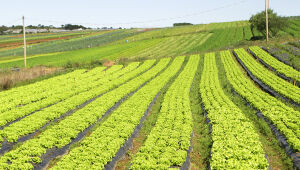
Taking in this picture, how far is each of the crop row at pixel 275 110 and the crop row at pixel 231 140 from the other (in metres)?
1.65

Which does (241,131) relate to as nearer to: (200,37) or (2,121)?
(2,121)

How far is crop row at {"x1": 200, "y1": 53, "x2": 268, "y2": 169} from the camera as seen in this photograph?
10414 mm

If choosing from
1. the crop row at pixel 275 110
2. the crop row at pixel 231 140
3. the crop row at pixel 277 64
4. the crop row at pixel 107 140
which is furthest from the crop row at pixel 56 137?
the crop row at pixel 277 64

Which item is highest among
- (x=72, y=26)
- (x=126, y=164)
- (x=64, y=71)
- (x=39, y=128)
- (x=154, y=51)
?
→ (x=72, y=26)

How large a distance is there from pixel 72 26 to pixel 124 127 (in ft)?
605

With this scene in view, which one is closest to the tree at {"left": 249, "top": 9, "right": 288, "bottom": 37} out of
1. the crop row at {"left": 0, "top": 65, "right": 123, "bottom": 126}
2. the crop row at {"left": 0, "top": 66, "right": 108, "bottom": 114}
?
the crop row at {"left": 0, "top": 65, "right": 123, "bottom": 126}

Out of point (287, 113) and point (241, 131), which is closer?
point (241, 131)

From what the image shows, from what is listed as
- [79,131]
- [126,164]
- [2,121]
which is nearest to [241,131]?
[126,164]

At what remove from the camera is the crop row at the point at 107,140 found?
35.7 ft

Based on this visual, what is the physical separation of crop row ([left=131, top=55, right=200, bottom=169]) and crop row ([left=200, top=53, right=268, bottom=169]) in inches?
59.9

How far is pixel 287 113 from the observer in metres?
16.9

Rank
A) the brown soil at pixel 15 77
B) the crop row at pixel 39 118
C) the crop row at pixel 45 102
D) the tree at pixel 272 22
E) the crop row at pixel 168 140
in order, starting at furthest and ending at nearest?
the tree at pixel 272 22 < the brown soil at pixel 15 77 < the crop row at pixel 45 102 < the crop row at pixel 39 118 < the crop row at pixel 168 140

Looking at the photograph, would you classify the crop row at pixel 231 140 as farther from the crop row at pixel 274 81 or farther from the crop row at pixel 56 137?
the crop row at pixel 56 137

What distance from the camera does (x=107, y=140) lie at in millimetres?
13125
